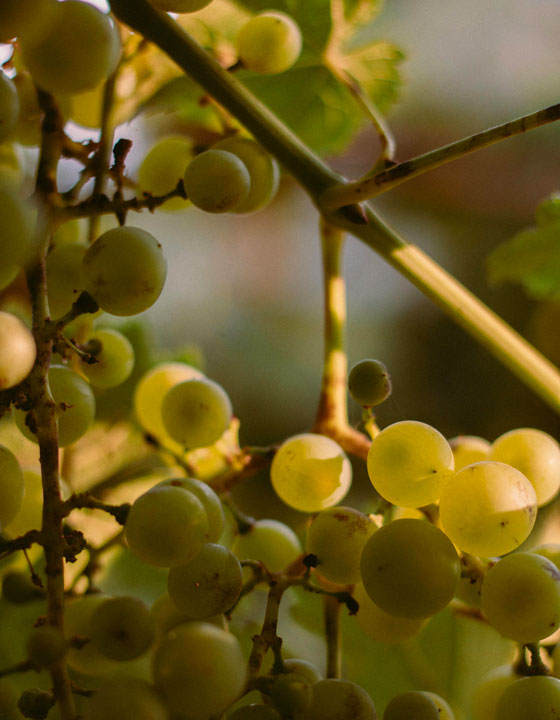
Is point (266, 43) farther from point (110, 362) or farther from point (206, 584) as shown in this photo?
point (206, 584)

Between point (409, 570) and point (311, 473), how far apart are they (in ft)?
0.39

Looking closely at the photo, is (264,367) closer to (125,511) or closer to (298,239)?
(298,239)

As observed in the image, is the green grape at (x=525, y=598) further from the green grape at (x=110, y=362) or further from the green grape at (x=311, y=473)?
the green grape at (x=110, y=362)

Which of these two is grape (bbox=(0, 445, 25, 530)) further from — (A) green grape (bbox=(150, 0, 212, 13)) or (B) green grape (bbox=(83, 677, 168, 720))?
(A) green grape (bbox=(150, 0, 212, 13))

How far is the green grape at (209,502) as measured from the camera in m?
0.38

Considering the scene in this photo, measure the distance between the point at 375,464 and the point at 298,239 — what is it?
1406 mm

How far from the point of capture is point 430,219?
1.74m

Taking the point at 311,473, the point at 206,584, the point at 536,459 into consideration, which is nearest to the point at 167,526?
the point at 206,584

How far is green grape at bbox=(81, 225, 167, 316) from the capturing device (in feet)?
1.19

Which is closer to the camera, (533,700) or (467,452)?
(533,700)

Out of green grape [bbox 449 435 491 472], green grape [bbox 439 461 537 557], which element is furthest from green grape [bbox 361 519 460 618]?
green grape [bbox 449 435 491 472]

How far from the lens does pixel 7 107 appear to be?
1.14 feet

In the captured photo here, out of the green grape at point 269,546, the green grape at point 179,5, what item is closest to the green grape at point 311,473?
the green grape at point 269,546

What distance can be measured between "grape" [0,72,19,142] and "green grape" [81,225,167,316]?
2.6 inches
